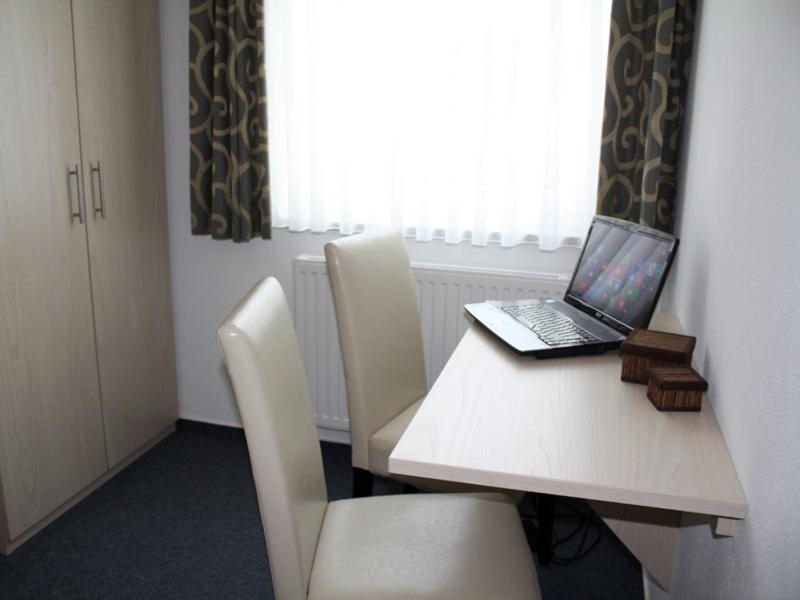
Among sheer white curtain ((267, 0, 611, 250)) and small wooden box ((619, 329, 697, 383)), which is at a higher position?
sheer white curtain ((267, 0, 611, 250))

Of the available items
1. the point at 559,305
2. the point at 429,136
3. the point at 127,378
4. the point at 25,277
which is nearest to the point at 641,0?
the point at 429,136

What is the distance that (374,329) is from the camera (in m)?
1.83

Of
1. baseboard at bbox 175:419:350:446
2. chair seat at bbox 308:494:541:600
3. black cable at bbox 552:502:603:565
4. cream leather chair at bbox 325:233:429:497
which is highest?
cream leather chair at bbox 325:233:429:497

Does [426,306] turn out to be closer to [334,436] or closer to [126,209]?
[334,436]

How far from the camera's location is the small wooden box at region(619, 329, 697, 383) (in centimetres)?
134

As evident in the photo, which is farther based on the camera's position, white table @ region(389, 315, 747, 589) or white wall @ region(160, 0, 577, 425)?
white wall @ region(160, 0, 577, 425)

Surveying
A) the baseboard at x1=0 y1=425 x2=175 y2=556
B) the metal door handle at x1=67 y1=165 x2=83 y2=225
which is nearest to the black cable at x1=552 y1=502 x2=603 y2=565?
the baseboard at x1=0 y1=425 x2=175 y2=556

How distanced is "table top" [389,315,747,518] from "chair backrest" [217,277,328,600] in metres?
0.21

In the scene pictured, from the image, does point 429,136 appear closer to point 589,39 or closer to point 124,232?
point 589,39

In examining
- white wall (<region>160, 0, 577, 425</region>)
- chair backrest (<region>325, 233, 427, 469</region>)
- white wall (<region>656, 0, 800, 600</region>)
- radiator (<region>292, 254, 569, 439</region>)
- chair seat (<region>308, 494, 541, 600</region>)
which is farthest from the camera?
white wall (<region>160, 0, 577, 425</region>)

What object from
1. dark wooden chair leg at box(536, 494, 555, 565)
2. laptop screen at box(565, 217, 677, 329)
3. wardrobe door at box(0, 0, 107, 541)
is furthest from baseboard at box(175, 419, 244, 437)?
laptop screen at box(565, 217, 677, 329)

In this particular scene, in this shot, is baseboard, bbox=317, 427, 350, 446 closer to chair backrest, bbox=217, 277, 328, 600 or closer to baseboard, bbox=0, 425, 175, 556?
baseboard, bbox=0, 425, 175, 556

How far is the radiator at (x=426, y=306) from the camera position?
2.40m

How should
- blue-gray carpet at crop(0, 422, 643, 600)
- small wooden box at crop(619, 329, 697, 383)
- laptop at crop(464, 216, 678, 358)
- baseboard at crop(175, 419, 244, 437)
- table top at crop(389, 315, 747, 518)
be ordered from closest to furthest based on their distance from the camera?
table top at crop(389, 315, 747, 518) → small wooden box at crop(619, 329, 697, 383) → laptop at crop(464, 216, 678, 358) → blue-gray carpet at crop(0, 422, 643, 600) → baseboard at crop(175, 419, 244, 437)
